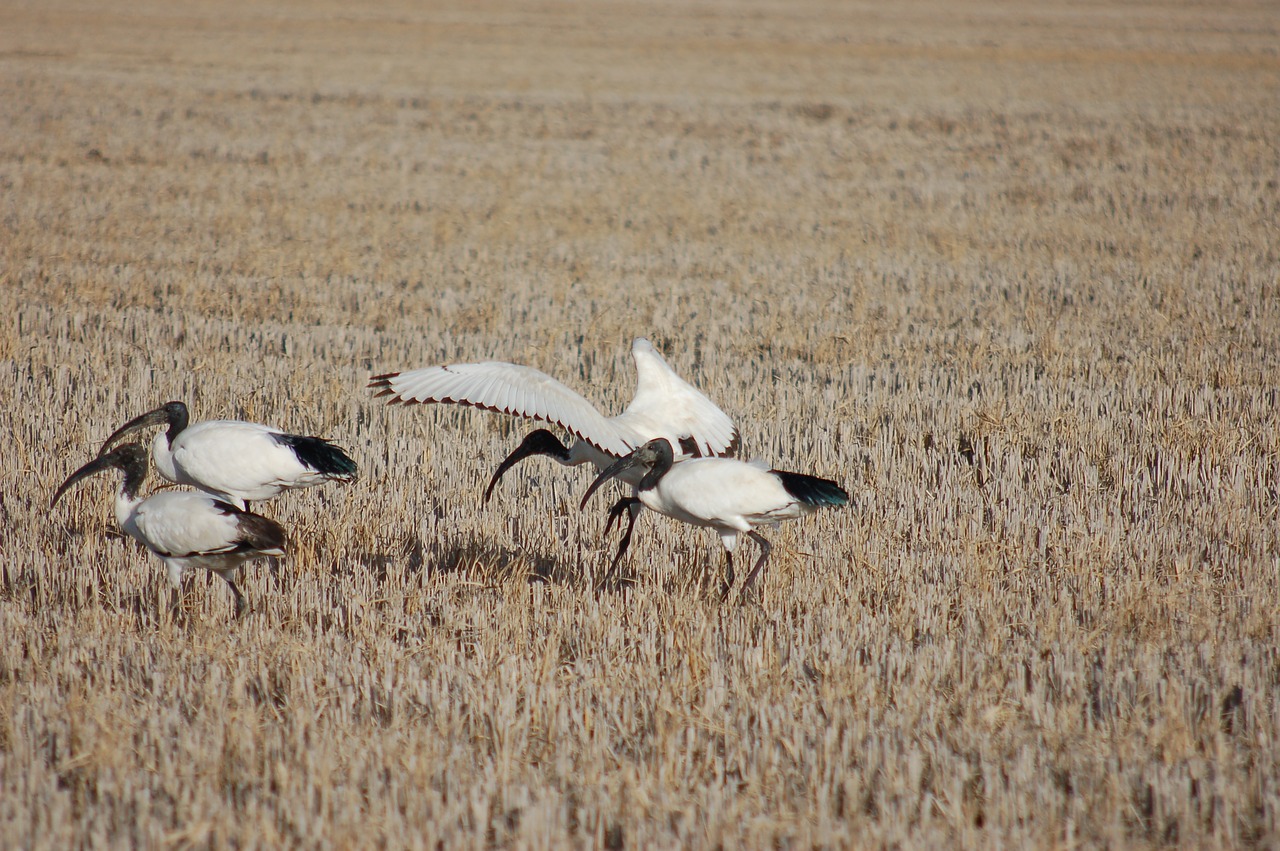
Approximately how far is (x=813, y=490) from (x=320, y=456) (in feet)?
6.48

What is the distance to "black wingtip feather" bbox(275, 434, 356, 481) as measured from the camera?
181 inches

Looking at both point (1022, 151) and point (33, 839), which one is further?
point (1022, 151)

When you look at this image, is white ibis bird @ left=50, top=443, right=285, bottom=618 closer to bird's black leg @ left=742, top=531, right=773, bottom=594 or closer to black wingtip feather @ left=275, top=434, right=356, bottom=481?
black wingtip feather @ left=275, top=434, right=356, bottom=481

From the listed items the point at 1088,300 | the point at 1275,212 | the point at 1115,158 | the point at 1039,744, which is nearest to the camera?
the point at 1039,744

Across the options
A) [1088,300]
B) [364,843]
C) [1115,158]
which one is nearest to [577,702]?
[364,843]

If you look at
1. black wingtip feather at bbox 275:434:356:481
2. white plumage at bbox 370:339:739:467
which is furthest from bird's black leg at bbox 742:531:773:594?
black wingtip feather at bbox 275:434:356:481

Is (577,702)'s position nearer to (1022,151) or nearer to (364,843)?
(364,843)

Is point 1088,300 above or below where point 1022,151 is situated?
below

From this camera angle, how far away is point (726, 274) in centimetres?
1249

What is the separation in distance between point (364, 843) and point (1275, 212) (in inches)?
616

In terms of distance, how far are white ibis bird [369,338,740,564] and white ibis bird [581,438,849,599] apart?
0.94 ft

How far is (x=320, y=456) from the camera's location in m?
4.62

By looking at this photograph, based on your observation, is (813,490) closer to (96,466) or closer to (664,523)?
(664,523)

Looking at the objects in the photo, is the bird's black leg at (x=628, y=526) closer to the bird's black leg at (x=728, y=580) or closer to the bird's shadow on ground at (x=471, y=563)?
the bird's shadow on ground at (x=471, y=563)
